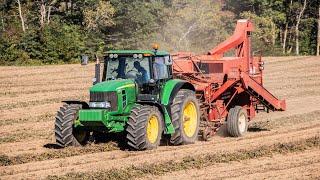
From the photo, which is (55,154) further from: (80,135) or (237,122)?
(237,122)

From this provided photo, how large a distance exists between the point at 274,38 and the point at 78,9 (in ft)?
51.7

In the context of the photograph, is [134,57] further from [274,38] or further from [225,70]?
[274,38]

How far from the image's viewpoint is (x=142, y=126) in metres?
12.8

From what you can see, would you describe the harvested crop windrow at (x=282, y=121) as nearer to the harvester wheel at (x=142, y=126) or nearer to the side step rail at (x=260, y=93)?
the side step rail at (x=260, y=93)

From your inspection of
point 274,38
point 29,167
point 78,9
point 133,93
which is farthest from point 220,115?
point 274,38

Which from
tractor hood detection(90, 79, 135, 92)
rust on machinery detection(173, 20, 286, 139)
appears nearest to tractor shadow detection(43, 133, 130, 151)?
tractor hood detection(90, 79, 135, 92)

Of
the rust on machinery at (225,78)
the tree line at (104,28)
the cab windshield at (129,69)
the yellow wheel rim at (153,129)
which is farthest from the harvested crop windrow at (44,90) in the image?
the yellow wheel rim at (153,129)

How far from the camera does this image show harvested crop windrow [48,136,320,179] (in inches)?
424

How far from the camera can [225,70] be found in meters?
16.3

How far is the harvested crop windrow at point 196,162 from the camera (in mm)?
10781

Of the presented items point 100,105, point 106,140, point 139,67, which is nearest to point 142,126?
point 100,105

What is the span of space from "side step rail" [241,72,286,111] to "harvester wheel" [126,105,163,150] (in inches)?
146

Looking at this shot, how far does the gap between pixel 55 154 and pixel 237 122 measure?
498cm

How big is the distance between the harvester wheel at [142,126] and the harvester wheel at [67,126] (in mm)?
1240
